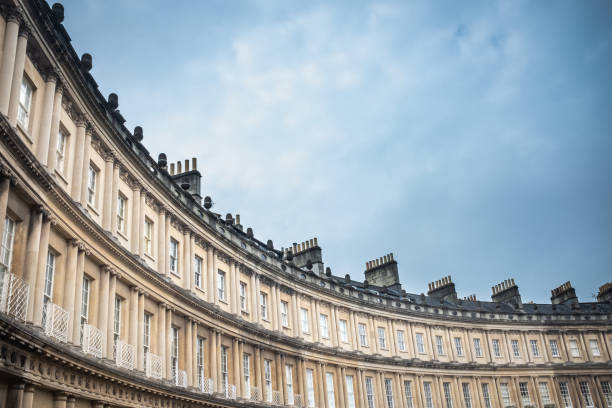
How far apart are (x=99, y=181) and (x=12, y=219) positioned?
5530 mm

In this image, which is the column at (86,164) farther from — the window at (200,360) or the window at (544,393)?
the window at (544,393)

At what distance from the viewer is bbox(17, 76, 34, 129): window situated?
568 inches

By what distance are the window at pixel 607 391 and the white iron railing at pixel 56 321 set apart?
48.5 metres

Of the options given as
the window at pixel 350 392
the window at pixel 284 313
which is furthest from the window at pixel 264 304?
the window at pixel 350 392

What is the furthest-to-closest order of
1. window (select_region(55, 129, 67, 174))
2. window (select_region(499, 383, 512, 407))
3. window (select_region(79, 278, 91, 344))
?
1. window (select_region(499, 383, 512, 407))
2. window (select_region(79, 278, 91, 344))
3. window (select_region(55, 129, 67, 174))

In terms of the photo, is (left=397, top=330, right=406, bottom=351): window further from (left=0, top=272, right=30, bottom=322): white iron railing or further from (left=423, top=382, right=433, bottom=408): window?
(left=0, top=272, right=30, bottom=322): white iron railing

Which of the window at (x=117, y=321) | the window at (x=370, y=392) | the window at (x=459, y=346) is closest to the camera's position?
the window at (x=117, y=321)

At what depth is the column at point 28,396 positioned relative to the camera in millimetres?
12680

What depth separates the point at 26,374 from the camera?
12672 millimetres

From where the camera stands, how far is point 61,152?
55.2 feet

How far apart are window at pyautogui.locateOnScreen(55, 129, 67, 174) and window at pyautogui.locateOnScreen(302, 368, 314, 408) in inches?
821

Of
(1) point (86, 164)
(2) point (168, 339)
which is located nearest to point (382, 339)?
(2) point (168, 339)

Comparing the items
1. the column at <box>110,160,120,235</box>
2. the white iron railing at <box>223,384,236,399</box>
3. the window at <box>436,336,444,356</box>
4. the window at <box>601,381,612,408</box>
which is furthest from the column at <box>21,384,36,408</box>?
the window at <box>601,381,612,408</box>

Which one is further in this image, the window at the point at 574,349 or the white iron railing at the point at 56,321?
the window at the point at 574,349
